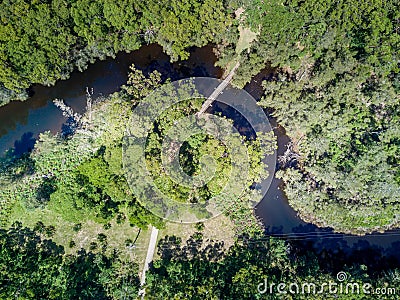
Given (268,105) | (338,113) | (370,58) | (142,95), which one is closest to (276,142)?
(268,105)

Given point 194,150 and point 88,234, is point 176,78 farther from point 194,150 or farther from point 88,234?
point 88,234

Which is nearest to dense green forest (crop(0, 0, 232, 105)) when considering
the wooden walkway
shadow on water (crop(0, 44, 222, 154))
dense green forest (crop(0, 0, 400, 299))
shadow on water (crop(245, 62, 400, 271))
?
dense green forest (crop(0, 0, 400, 299))

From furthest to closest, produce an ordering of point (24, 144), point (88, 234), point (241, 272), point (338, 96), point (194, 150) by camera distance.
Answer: point (24, 144), point (88, 234), point (194, 150), point (338, 96), point (241, 272)

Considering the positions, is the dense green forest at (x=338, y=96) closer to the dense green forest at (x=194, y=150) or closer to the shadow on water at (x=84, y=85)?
the dense green forest at (x=194, y=150)

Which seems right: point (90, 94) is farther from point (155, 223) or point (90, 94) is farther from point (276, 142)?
point (276, 142)

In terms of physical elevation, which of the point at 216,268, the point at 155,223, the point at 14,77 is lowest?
the point at 216,268

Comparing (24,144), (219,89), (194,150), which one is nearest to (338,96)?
(219,89)

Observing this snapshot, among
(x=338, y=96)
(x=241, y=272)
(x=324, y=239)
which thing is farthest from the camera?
(x=324, y=239)
